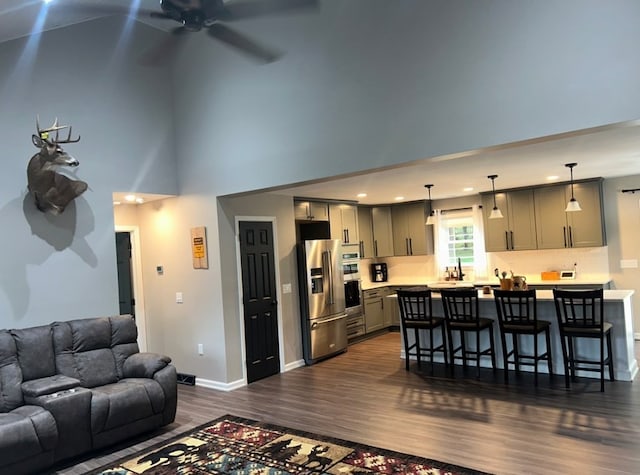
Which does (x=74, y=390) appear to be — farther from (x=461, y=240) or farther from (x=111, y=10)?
(x=461, y=240)

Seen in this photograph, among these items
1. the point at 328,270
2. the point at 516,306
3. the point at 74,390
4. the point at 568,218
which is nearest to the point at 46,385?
the point at 74,390

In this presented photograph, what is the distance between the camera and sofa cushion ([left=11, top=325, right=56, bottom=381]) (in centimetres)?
400

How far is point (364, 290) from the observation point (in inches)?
318

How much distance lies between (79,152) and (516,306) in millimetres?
5232

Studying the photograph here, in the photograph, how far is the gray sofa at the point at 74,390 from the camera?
3430 mm

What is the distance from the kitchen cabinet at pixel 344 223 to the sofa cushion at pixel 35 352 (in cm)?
433

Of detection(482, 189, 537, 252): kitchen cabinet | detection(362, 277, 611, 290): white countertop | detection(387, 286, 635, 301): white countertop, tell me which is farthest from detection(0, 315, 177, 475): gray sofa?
detection(482, 189, 537, 252): kitchen cabinet

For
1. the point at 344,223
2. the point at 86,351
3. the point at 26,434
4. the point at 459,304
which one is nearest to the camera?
the point at 26,434

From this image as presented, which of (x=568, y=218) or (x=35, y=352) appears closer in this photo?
(x=35, y=352)

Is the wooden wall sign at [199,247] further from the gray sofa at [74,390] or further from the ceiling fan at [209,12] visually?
the ceiling fan at [209,12]

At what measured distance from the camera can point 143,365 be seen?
444 cm

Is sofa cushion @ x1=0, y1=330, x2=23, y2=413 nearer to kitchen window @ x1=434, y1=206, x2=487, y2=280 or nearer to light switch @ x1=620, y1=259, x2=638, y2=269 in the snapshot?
kitchen window @ x1=434, y1=206, x2=487, y2=280

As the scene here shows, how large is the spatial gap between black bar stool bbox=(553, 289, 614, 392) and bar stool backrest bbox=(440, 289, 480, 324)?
2.87ft

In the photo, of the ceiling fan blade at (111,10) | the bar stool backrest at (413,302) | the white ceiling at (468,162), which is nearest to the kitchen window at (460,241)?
the white ceiling at (468,162)
